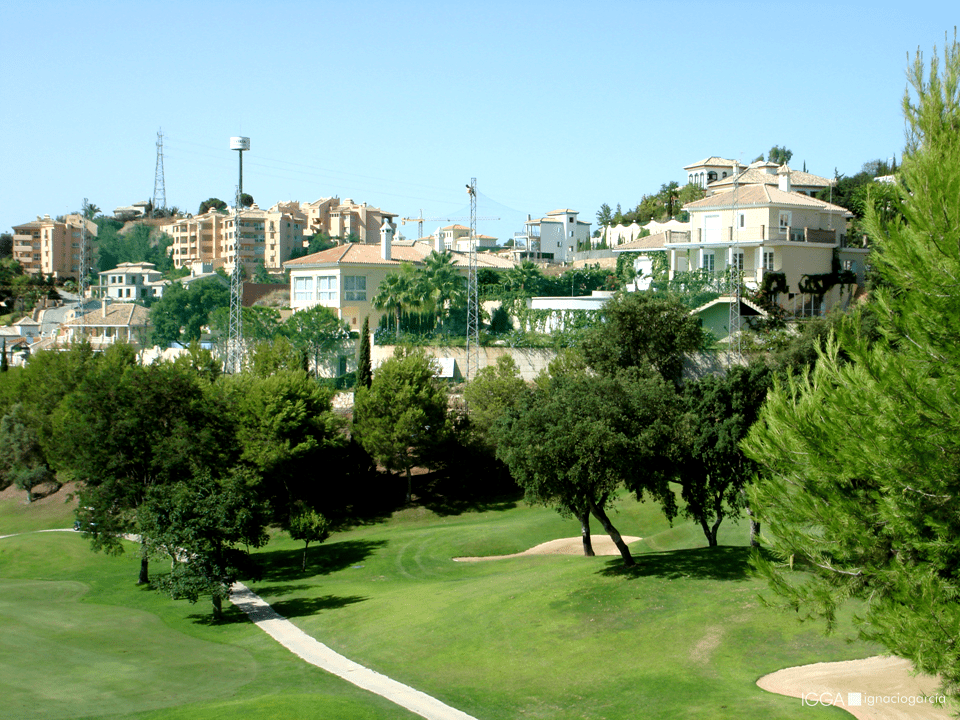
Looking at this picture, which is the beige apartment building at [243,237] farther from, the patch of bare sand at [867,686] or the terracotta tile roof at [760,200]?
the patch of bare sand at [867,686]

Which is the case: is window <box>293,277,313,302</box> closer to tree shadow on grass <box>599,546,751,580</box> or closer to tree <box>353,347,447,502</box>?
tree <box>353,347,447,502</box>

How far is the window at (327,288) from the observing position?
261 ft

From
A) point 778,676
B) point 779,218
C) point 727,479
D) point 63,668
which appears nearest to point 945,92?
point 778,676

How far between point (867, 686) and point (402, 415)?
3811 cm

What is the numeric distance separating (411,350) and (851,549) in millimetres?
51887

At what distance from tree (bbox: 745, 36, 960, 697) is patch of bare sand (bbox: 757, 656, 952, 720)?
7.24 m

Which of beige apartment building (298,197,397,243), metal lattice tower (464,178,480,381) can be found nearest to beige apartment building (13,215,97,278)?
beige apartment building (298,197,397,243)

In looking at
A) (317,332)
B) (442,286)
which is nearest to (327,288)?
(317,332)

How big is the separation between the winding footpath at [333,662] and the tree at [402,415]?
674 inches

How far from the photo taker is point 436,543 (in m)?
46.9

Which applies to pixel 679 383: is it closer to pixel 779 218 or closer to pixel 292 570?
pixel 779 218

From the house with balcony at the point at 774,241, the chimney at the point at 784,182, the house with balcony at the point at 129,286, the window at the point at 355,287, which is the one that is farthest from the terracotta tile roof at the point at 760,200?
the house with balcony at the point at 129,286

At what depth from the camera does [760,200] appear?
66.3 meters

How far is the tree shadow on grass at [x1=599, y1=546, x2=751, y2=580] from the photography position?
30.9 meters
